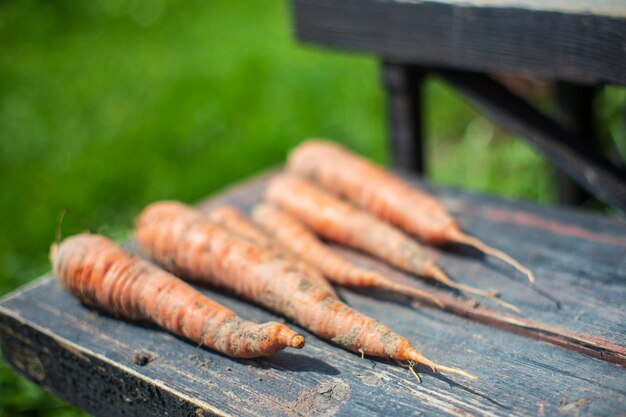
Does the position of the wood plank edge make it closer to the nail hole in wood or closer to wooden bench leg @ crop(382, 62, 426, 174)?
the nail hole in wood

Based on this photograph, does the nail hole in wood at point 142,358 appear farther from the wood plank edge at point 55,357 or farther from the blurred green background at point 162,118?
the blurred green background at point 162,118

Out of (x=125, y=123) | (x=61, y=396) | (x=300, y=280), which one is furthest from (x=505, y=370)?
(x=125, y=123)

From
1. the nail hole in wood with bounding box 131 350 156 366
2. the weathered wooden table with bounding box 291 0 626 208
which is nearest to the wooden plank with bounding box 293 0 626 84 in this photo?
the weathered wooden table with bounding box 291 0 626 208

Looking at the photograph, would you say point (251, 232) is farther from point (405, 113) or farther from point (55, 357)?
point (405, 113)

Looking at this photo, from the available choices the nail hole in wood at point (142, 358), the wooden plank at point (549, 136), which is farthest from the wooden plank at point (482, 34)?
the nail hole in wood at point (142, 358)

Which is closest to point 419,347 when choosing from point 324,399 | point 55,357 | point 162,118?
point 324,399

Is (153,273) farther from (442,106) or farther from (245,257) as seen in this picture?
(442,106)
